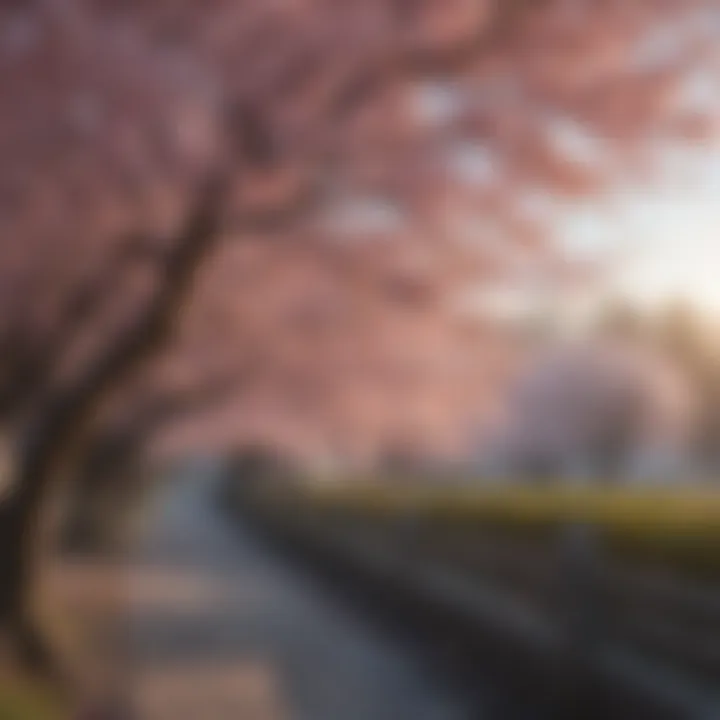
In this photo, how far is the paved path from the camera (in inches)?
86.4

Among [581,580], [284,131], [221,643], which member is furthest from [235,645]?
[284,131]

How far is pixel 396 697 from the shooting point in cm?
225

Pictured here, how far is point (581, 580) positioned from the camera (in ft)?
8.52

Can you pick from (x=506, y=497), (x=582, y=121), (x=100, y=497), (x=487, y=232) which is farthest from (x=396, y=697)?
(x=582, y=121)

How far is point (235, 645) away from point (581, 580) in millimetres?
775

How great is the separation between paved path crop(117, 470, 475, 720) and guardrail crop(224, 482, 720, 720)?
194mm

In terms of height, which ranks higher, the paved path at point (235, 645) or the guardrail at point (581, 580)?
the guardrail at point (581, 580)

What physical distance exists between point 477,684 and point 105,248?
1279 mm

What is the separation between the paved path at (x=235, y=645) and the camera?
219 cm

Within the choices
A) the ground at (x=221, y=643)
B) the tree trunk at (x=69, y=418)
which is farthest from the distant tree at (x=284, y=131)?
the ground at (x=221, y=643)

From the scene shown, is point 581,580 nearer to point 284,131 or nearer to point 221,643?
point 221,643

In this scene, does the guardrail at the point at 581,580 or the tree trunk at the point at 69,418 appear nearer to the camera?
the tree trunk at the point at 69,418

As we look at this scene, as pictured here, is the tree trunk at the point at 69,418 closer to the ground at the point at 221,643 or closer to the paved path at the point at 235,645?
the ground at the point at 221,643

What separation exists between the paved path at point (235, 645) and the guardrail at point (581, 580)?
0.19m
